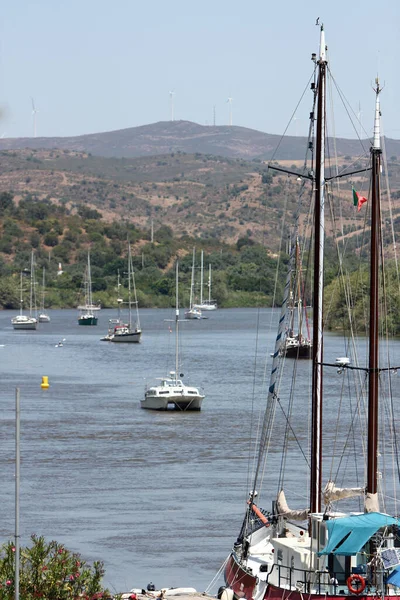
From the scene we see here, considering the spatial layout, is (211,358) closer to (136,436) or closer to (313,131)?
(136,436)

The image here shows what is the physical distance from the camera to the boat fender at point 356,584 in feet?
67.9

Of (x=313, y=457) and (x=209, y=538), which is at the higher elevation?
(x=313, y=457)

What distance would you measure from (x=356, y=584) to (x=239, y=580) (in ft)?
11.7

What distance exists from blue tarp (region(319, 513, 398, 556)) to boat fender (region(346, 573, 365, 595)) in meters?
0.38

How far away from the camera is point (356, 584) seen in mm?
20781

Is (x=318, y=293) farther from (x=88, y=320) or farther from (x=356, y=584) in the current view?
(x=88, y=320)

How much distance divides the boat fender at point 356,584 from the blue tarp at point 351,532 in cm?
38

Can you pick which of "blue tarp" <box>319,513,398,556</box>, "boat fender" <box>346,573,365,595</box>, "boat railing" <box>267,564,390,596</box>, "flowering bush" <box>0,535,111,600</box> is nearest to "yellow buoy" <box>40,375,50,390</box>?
"boat railing" <box>267,564,390,596</box>

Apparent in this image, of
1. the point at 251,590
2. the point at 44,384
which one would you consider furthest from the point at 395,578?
the point at 44,384

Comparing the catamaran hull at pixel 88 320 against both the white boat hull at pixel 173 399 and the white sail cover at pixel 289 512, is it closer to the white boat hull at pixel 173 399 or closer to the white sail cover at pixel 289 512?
the white boat hull at pixel 173 399

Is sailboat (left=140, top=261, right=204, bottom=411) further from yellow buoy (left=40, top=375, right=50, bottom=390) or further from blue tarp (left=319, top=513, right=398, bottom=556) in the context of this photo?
blue tarp (left=319, top=513, right=398, bottom=556)

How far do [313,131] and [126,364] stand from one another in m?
66.1

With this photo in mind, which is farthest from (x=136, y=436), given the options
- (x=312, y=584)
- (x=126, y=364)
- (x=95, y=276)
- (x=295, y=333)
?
(x=95, y=276)

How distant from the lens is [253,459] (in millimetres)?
45031
